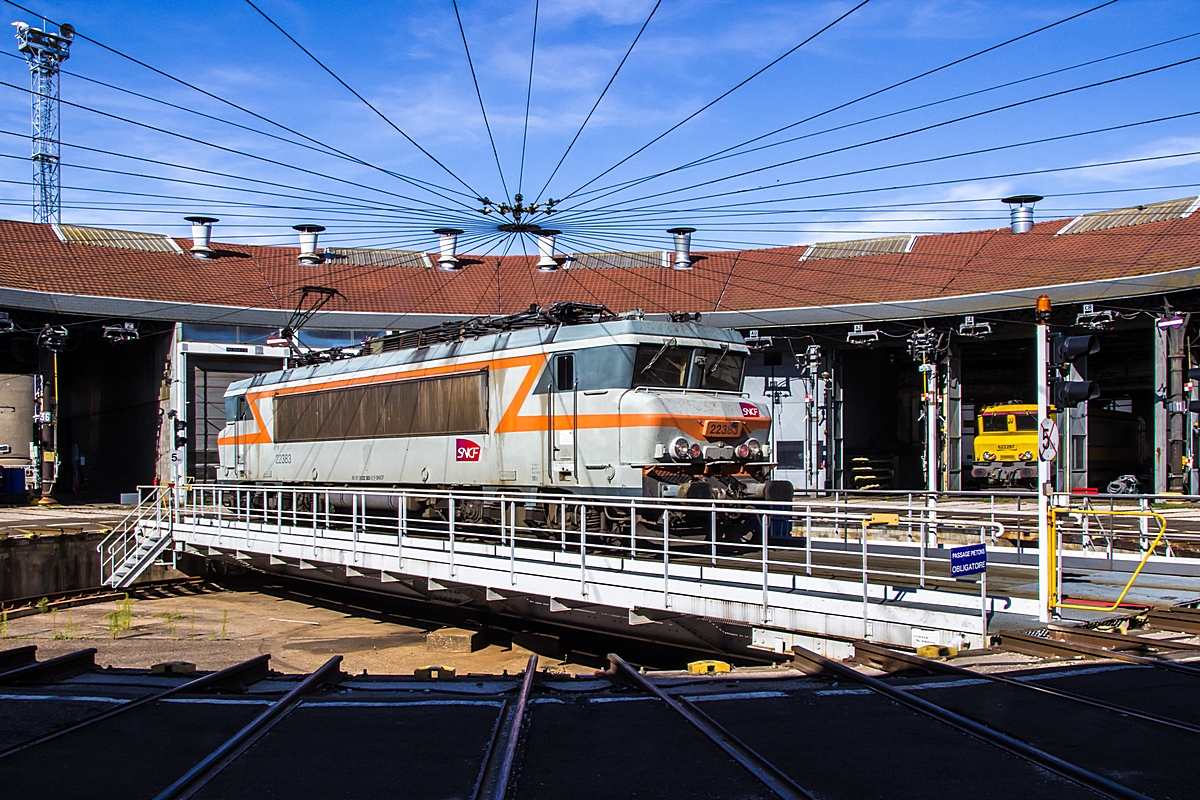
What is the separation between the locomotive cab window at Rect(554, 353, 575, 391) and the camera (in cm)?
1509

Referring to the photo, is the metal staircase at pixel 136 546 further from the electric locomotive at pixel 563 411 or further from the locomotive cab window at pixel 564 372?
the locomotive cab window at pixel 564 372

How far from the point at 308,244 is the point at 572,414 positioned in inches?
1185

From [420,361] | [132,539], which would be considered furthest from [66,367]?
[420,361]

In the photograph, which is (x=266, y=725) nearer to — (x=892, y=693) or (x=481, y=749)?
(x=481, y=749)

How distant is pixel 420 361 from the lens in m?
18.2

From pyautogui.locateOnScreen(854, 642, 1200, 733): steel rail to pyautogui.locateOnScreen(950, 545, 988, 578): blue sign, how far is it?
3.95 feet

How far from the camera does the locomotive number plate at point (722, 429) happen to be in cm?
1478

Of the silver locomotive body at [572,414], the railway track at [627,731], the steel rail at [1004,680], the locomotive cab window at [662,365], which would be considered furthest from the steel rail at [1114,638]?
the locomotive cab window at [662,365]

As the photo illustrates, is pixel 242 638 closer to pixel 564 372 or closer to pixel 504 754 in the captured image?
pixel 564 372

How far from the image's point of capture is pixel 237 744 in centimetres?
623

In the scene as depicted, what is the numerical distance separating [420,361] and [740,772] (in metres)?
13.7

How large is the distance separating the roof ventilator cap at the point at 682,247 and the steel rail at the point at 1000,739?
108 ft

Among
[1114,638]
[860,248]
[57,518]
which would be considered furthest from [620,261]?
[1114,638]

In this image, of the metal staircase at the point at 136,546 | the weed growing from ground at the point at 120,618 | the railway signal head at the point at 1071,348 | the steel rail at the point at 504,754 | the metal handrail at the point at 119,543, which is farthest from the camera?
the metal handrail at the point at 119,543
